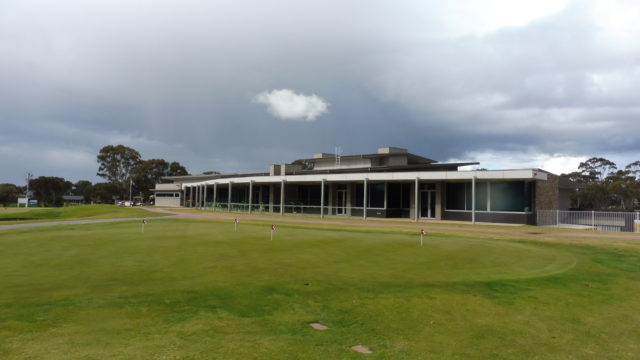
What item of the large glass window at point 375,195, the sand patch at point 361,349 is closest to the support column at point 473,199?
the large glass window at point 375,195

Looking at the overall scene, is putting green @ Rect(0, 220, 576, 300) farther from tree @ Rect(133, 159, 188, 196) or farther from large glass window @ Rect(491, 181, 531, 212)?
tree @ Rect(133, 159, 188, 196)

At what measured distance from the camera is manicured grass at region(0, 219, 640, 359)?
543 cm

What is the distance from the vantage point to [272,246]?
52.5ft

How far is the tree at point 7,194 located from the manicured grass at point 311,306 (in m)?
120

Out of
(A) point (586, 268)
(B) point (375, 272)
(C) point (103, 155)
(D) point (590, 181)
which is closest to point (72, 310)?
(B) point (375, 272)

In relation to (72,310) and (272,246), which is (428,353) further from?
(272,246)

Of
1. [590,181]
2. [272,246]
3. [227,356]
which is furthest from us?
[590,181]

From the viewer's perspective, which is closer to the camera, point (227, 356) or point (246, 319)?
point (227, 356)

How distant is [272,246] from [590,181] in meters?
78.3

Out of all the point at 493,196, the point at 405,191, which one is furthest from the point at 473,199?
the point at 405,191

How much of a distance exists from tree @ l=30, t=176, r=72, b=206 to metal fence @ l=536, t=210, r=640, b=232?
116 meters

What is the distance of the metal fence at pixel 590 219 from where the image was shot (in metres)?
32.0

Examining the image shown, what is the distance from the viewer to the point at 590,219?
32.6 metres

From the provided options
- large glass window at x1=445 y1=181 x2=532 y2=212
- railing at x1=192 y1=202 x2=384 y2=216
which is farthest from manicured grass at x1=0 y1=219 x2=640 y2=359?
railing at x1=192 y1=202 x2=384 y2=216
